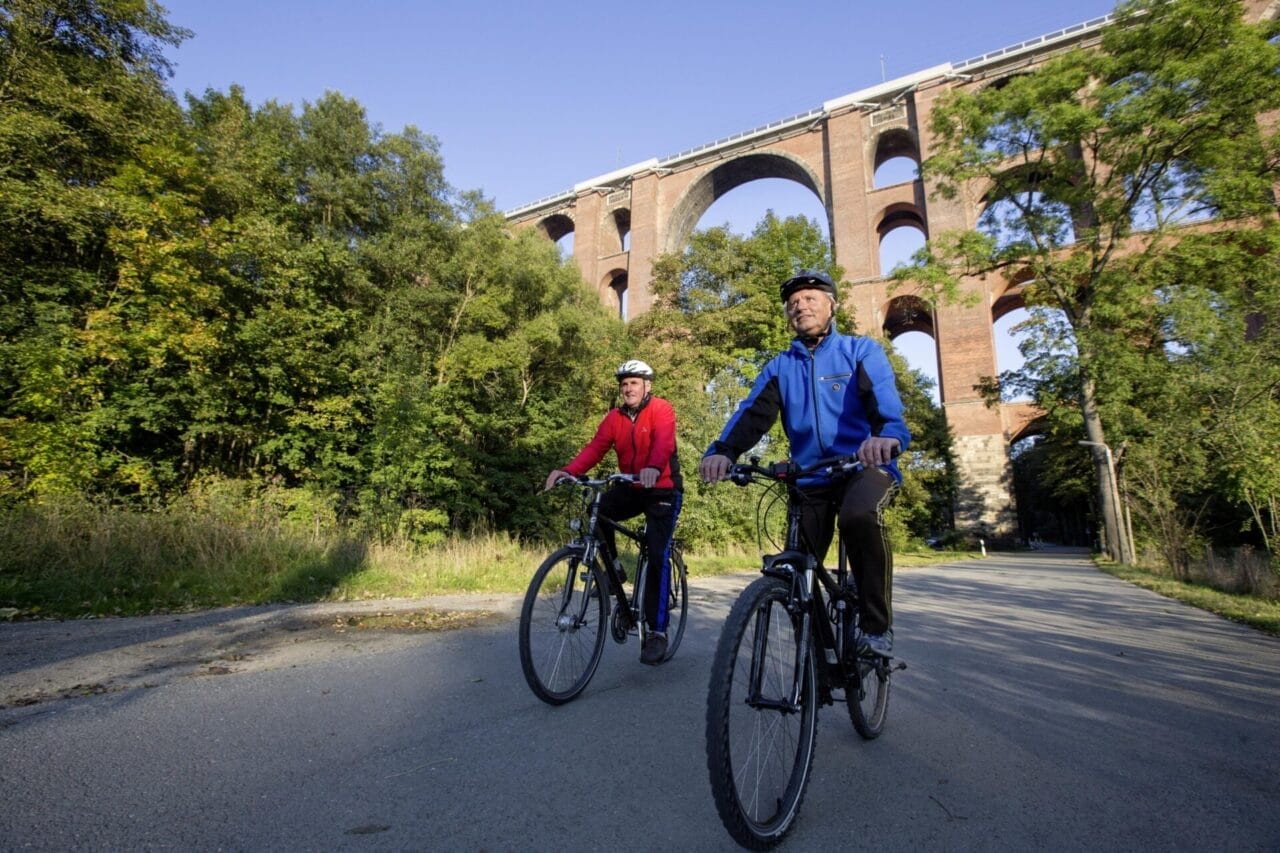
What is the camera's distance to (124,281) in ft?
36.5

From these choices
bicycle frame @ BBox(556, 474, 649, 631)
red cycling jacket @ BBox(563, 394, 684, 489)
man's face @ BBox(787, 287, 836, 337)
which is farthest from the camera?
red cycling jacket @ BBox(563, 394, 684, 489)

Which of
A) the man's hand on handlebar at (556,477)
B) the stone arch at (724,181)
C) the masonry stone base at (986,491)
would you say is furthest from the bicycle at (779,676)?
the stone arch at (724,181)

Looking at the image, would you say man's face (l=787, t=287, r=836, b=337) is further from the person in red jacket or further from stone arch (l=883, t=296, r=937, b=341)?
stone arch (l=883, t=296, r=937, b=341)

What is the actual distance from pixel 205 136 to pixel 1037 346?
2519 centimetres

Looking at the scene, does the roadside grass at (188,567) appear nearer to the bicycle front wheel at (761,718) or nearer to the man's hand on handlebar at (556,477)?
the man's hand on handlebar at (556,477)

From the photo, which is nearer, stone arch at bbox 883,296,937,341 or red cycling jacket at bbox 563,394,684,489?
red cycling jacket at bbox 563,394,684,489

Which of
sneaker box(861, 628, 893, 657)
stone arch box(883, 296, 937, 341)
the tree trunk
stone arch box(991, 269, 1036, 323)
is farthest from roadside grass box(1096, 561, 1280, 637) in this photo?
stone arch box(991, 269, 1036, 323)

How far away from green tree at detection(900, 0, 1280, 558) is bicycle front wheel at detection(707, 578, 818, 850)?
1912cm

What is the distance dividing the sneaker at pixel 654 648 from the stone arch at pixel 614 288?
118 feet

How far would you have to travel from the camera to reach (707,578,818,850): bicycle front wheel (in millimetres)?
1548

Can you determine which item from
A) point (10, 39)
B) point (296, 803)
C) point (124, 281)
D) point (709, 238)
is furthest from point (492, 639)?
point (709, 238)

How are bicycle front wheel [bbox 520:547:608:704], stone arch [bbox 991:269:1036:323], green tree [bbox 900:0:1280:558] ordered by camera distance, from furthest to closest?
stone arch [bbox 991:269:1036:323] → green tree [bbox 900:0:1280:558] → bicycle front wheel [bbox 520:547:608:704]

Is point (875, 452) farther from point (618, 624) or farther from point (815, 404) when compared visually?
point (618, 624)

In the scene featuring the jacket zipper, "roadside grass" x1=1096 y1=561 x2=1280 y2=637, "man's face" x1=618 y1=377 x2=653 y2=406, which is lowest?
"roadside grass" x1=1096 y1=561 x2=1280 y2=637
